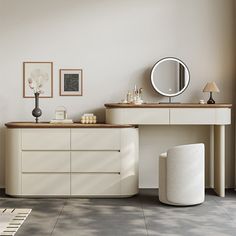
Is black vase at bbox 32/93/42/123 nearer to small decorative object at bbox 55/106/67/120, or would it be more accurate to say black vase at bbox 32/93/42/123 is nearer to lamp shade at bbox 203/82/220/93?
small decorative object at bbox 55/106/67/120

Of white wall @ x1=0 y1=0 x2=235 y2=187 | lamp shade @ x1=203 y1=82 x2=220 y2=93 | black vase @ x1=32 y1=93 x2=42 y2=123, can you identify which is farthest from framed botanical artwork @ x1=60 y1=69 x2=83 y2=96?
lamp shade @ x1=203 y1=82 x2=220 y2=93

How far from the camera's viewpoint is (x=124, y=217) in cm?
426

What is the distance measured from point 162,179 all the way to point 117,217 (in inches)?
28.8

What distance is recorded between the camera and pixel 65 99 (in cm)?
561

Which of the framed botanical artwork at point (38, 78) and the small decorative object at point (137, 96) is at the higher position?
the framed botanical artwork at point (38, 78)

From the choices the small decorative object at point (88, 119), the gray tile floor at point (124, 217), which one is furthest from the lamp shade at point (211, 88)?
the small decorative object at point (88, 119)

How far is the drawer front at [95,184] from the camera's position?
5090 millimetres

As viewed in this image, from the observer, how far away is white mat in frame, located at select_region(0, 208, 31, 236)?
3750mm

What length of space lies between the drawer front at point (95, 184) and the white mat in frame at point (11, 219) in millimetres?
762

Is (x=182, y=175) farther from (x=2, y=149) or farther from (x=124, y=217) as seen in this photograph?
(x=2, y=149)

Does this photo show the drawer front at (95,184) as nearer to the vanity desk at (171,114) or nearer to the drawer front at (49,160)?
the drawer front at (49,160)

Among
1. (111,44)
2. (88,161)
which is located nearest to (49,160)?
(88,161)

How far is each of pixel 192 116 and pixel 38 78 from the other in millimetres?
1950

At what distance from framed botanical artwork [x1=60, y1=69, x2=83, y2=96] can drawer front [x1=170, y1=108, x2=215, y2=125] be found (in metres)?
1.25
